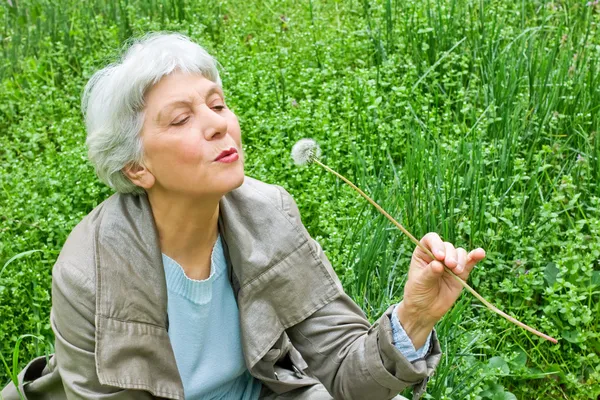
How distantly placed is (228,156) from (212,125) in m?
0.08

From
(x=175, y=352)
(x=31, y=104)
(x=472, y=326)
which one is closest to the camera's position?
(x=175, y=352)

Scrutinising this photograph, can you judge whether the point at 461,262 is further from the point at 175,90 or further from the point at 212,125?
the point at 175,90

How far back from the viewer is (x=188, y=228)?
96.8 inches

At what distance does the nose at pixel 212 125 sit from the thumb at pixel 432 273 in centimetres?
60

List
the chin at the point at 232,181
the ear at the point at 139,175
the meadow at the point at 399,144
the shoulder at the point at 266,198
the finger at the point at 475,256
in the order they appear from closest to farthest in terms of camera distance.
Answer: the finger at the point at 475,256 → the chin at the point at 232,181 → the ear at the point at 139,175 → the shoulder at the point at 266,198 → the meadow at the point at 399,144

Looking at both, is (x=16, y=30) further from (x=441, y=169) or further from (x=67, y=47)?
(x=441, y=169)

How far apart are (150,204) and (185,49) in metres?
0.41

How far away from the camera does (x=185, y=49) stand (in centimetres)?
242

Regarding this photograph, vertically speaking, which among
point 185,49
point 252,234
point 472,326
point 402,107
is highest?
point 185,49

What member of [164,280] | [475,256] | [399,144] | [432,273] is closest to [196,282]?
[164,280]

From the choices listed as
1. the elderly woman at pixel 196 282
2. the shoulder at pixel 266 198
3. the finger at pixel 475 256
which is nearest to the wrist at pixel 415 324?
the elderly woman at pixel 196 282

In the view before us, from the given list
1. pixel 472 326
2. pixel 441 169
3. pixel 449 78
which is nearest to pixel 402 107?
pixel 449 78

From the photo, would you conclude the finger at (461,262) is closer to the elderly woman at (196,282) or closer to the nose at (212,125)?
the elderly woman at (196,282)

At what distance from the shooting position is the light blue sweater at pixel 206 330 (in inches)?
97.6
